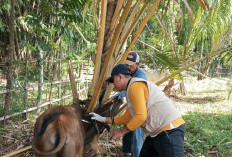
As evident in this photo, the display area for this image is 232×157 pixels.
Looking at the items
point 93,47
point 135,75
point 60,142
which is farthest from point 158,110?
point 93,47

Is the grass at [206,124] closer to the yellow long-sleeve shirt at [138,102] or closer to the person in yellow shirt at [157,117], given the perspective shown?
the person in yellow shirt at [157,117]

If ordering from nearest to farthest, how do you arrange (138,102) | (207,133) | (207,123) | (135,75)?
(138,102)
(135,75)
(207,133)
(207,123)

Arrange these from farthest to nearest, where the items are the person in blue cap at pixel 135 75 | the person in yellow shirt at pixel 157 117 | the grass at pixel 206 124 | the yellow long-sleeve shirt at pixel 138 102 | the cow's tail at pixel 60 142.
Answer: the grass at pixel 206 124 < the person in blue cap at pixel 135 75 < the person in yellow shirt at pixel 157 117 < the yellow long-sleeve shirt at pixel 138 102 < the cow's tail at pixel 60 142

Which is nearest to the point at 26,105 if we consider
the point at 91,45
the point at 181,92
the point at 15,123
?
the point at 15,123

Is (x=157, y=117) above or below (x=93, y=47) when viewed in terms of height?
below

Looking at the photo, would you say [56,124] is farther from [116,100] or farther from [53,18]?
[53,18]

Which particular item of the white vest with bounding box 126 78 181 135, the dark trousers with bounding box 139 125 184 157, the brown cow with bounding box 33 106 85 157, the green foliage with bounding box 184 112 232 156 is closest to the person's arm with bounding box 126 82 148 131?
the white vest with bounding box 126 78 181 135

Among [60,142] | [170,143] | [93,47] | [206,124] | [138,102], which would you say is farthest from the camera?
[93,47]

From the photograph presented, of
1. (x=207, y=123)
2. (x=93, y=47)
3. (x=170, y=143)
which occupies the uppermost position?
(x=93, y=47)

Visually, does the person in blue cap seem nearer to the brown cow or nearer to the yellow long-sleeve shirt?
the yellow long-sleeve shirt

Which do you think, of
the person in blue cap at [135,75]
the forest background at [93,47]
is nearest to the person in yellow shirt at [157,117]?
the forest background at [93,47]

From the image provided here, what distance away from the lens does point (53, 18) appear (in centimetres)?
543

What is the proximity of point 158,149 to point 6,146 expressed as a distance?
2348 mm

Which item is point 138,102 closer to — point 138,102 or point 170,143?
point 138,102
